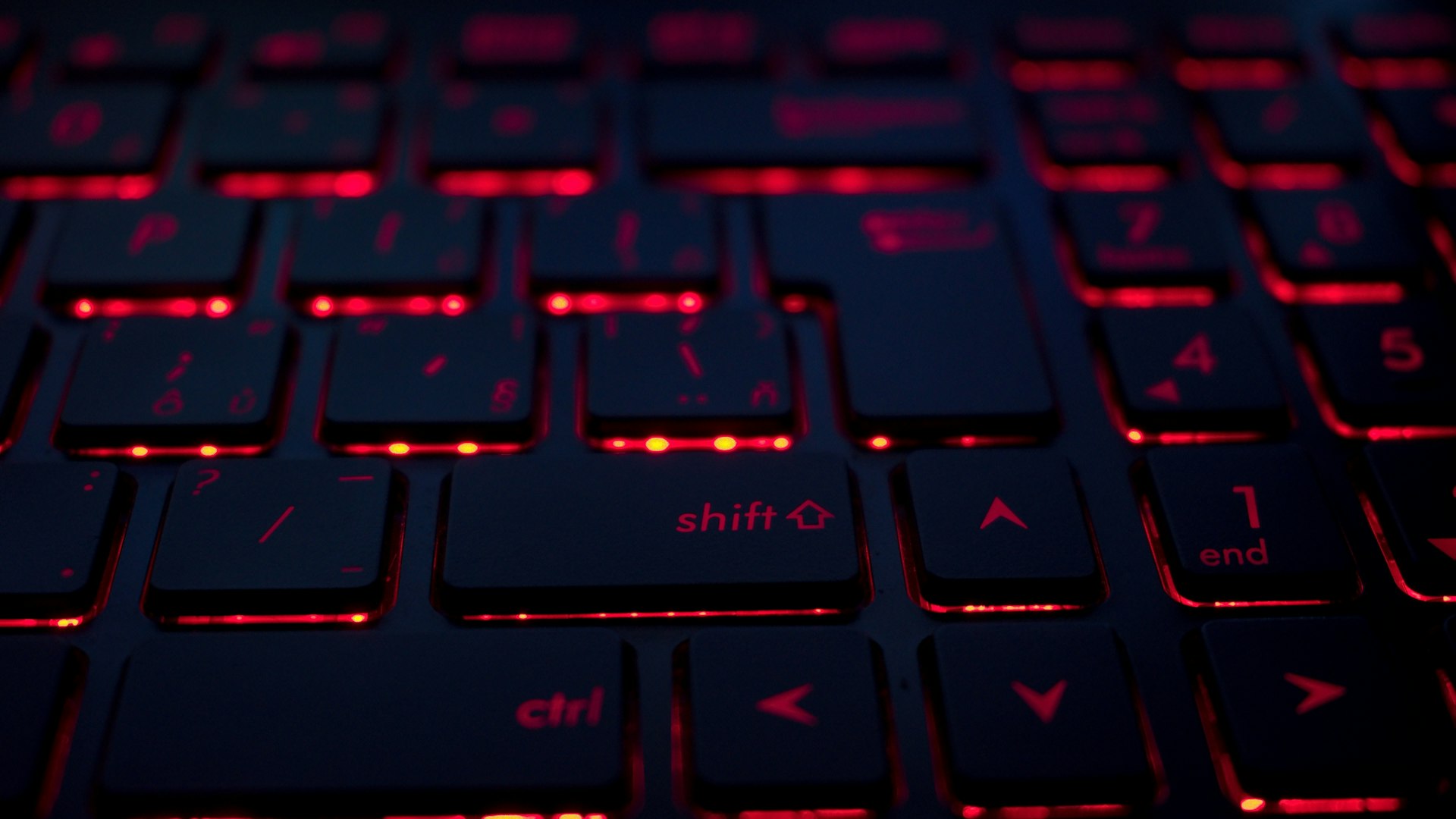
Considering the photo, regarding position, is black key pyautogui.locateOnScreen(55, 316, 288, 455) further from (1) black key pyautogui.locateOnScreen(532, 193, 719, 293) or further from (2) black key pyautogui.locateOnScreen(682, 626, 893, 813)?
(2) black key pyautogui.locateOnScreen(682, 626, 893, 813)

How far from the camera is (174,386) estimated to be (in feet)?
1.76

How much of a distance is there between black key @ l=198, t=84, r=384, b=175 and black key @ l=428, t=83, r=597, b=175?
0.15 feet

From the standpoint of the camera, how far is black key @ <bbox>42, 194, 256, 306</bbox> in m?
0.59

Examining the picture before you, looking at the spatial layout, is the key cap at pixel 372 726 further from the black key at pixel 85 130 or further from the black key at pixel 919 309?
the black key at pixel 85 130

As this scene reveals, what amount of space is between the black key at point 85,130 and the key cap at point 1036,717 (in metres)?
0.59

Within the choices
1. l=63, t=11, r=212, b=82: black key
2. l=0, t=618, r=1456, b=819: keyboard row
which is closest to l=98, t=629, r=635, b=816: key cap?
l=0, t=618, r=1456, b=819: keyboard row

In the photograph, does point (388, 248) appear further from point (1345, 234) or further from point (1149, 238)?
point (1345, 234)

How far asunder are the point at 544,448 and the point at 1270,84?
1.94ft

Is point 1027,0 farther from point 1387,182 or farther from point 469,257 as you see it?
point 469,257

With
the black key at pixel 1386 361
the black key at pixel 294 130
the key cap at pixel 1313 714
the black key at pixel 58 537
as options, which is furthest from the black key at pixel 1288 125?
the black key at pixel 58 537

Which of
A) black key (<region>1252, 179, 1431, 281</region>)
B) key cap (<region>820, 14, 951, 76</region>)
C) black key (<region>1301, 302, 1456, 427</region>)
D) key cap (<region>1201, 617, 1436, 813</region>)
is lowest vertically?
key cap (<region>1201, 617, 1436, 813</region>)

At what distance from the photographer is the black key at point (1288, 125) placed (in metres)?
0.66

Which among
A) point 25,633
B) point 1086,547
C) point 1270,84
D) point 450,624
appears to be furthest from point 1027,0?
point 25,633

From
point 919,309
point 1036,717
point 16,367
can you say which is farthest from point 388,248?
point 1036,717
